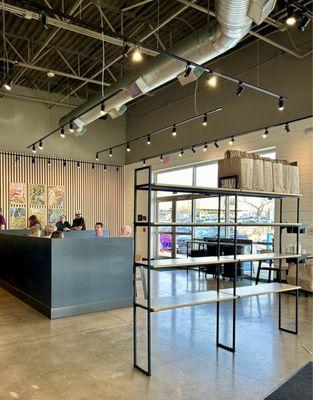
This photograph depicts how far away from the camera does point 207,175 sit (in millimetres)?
10680

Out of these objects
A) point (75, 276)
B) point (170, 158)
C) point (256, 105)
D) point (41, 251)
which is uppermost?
point (256, 105)

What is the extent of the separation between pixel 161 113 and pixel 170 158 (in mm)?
1581

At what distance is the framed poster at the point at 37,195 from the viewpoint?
39.1 ft

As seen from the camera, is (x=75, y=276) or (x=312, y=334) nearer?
(x=312, y=334)

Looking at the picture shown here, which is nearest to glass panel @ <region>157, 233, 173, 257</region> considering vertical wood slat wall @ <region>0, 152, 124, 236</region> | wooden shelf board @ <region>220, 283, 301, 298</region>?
vertical wood slat wall @ <region>0, 152, 124, 236</region>

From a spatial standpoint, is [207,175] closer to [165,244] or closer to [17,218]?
[165,244]

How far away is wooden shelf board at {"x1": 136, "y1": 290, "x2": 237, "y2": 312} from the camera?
A: 3.42 m

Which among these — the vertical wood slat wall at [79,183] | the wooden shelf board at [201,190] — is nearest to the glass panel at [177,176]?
the vertical wood slat wall at [79,183]

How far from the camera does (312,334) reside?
4.46 meters

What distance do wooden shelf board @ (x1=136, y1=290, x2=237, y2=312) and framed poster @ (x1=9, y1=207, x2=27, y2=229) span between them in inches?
359

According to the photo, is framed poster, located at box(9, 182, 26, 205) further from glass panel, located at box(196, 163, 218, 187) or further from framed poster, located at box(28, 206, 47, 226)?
glass panel, located at box(196, 163, 218, 187)

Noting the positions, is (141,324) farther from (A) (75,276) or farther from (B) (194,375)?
(B) (194,375)

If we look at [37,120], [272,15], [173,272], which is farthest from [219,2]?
[37,120]

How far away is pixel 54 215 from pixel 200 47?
327 inches
